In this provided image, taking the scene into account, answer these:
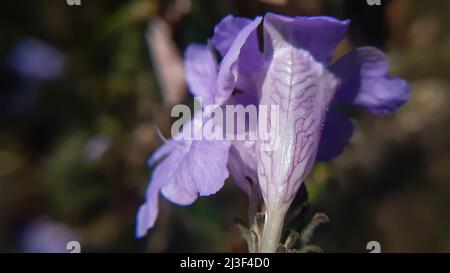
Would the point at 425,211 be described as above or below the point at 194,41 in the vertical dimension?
below

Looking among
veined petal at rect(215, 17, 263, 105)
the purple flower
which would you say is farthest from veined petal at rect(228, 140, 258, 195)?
veined petal at rect(215, 17, 263, 105)

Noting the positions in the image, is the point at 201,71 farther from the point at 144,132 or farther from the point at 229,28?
the point at 144,132

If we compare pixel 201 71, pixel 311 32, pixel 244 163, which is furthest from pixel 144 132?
pixel 311 32

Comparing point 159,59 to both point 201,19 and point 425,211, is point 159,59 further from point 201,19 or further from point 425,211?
point 425,211

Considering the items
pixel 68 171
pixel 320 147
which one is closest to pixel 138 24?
pixel 68 171

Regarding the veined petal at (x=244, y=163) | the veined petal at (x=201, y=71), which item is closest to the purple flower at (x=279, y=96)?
the veined petal at (x=244, y=163)

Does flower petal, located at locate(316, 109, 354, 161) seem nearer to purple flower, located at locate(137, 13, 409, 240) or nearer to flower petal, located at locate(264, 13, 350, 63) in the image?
purple flower, located at locate(137, 13, 409, 240)
